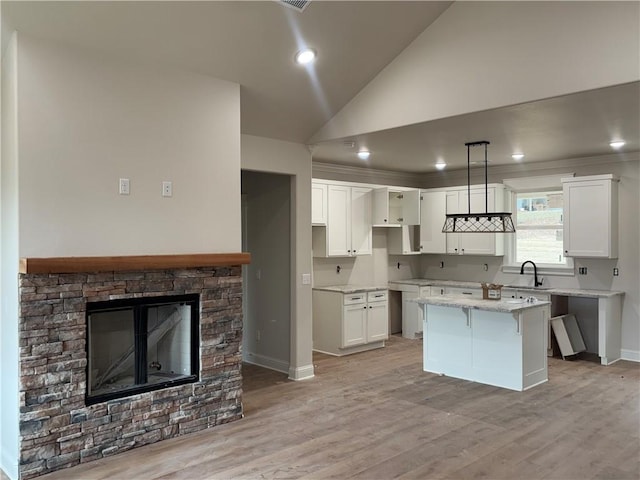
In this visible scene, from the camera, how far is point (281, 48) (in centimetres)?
398

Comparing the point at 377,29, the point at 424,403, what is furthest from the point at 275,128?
the point at 424,403

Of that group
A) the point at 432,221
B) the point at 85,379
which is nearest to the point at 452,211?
the point at 432,221

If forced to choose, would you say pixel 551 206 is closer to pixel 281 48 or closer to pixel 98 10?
pixel 281 48

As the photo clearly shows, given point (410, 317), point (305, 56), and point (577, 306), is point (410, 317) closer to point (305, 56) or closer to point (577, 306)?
point (577, 306)

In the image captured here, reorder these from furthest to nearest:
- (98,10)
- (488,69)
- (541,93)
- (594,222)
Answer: (594,222), (488,69), (541,93), (98,10)

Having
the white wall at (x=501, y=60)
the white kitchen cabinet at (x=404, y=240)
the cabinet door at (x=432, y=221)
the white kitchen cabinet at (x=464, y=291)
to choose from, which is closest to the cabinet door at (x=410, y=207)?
the white kitchen cabinet at (x=404, y=240)

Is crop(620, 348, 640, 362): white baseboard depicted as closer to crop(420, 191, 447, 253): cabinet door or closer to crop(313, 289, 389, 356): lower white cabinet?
crop(420, 191, 447, 253): cabinet door

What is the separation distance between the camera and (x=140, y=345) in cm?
377

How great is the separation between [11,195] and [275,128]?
246 cm

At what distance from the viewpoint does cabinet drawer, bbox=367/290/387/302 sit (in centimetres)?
682

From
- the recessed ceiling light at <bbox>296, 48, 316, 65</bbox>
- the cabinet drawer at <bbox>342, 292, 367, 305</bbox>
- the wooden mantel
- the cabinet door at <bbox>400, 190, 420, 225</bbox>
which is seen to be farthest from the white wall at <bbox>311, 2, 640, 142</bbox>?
the cabinet door at <bbox>400, 190, 420, 225</bbox>

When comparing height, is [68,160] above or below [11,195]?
above

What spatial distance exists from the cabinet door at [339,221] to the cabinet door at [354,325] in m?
0.77

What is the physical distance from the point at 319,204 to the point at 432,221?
2205mm
